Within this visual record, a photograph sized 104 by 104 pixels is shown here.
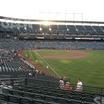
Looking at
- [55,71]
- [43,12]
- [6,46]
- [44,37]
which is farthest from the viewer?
[43,12]

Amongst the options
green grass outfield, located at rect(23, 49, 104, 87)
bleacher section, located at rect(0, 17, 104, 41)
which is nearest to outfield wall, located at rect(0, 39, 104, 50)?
bleacher section, located at rect(0, 17, 104, 41)

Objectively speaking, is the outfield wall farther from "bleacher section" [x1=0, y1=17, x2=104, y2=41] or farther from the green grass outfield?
the green grass outfield

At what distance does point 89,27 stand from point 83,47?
16680 millimetres

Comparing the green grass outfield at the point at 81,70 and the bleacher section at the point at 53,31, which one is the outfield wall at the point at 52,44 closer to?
the bleacher section at the point at 53,31

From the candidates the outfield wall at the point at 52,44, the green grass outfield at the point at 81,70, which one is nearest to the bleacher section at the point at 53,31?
the outfield wall at the point at 52,44

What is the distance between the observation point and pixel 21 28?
340 ft

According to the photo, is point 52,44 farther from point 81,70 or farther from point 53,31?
point 81,70

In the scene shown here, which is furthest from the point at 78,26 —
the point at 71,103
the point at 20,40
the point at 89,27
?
the point at 71,103

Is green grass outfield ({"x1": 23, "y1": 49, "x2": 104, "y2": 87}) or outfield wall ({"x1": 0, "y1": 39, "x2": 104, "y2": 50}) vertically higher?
outfield wall ({"x1": 0, "y1": 39, "x2": 104, "y2": 50})

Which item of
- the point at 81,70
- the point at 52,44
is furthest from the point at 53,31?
the point at 81,70

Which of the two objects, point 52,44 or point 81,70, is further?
point 52,44

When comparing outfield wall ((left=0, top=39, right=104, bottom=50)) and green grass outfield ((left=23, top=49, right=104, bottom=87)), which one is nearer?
green grass outfield ((left=23, top=49, right=104, bottom=87))

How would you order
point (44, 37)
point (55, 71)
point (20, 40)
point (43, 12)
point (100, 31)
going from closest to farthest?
point (55, 71) < point (20, 40) < point (44, 37) < point (100, 31) < point (43, 12)

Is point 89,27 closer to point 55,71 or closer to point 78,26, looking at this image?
point 78,26
